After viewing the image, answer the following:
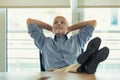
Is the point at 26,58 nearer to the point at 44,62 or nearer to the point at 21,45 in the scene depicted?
the point at 21,45

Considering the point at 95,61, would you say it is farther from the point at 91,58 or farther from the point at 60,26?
the point at 60,26

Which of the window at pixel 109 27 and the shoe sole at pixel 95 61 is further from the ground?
the window at pixel 109 27

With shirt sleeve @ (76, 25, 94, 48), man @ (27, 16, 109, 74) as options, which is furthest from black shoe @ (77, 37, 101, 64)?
shirt sleeve @ (76, 25, 94, 48)

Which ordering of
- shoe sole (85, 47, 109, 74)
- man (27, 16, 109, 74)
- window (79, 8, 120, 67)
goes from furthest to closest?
window (79, 8, 120, 67), man (27, 16, 109, 74), shoe sole (85, 47, 109, 74)

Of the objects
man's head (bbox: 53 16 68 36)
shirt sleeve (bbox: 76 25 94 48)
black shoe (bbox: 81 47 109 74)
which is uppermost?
man's head (bbox: 53 16 68 36)

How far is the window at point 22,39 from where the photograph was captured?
3461mm

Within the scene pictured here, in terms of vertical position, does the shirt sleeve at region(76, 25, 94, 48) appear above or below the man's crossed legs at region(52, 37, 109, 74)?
above

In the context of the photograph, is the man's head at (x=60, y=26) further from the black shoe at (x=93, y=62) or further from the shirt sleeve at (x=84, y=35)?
the black shoe at (x=93, y=62)

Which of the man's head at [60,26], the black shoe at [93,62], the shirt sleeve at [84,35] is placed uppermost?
the man's head at [60,26]

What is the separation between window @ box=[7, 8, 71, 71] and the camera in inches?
136

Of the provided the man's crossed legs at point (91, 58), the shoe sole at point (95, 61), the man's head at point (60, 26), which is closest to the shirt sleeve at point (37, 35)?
the man's head at point (60, 26)

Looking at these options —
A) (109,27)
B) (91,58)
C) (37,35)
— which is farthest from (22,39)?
(91,58)

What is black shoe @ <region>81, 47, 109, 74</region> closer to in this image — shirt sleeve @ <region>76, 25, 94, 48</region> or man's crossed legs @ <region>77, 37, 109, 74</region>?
man's crossed legs @ <region>77, 37, 109, 74</region>

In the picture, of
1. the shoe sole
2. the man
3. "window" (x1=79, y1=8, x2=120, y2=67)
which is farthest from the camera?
"window" (x1=79, y1=8, x2=120, y2=67)
